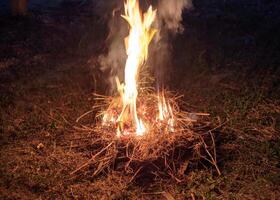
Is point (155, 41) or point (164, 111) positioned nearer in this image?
point (164, 111)

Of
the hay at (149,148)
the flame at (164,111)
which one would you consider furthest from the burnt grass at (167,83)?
the flame at (164,111)

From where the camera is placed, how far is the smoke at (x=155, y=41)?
24.4 ft

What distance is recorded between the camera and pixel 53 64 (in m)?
7.97

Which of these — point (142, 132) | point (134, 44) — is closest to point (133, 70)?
point (134, 44)

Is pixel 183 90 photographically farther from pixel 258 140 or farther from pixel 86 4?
pixel 86 4

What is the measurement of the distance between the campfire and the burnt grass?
0.57 feet

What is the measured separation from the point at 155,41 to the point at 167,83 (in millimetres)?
1762

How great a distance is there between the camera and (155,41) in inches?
337

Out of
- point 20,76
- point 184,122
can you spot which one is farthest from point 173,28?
point 184,122

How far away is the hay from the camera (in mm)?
4676

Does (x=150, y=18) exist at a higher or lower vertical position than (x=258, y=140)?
higher

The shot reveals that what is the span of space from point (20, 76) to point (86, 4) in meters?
5.10

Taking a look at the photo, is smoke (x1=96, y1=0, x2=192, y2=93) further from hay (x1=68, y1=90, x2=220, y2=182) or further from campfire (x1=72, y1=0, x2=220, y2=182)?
hay (x1=68, y1=90, x2=220, y2=182)

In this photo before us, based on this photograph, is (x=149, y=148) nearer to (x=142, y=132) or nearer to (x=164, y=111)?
(x=142, y=132)
